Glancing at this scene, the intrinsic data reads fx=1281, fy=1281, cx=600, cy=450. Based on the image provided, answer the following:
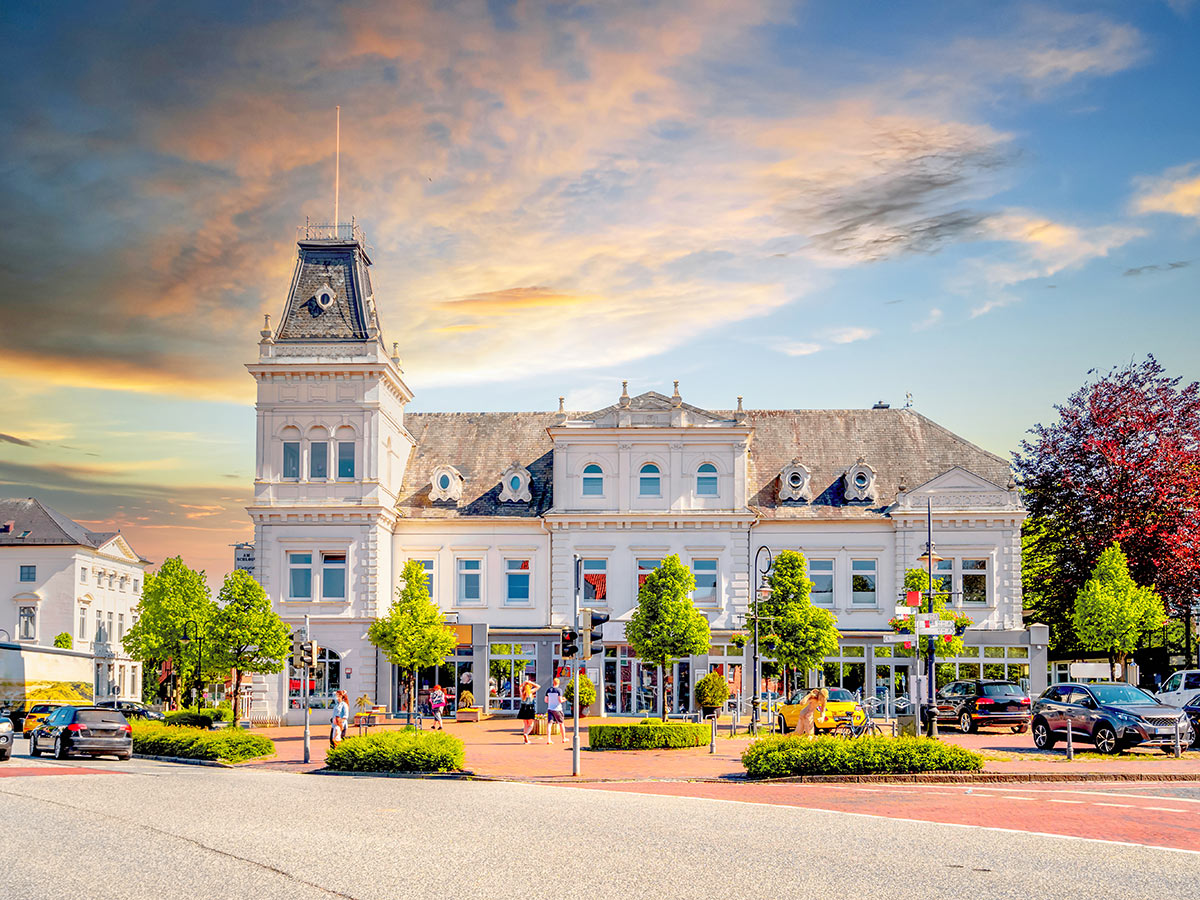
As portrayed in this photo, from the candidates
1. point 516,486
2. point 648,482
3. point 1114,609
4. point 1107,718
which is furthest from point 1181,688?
point 516,486

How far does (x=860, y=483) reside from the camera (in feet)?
169

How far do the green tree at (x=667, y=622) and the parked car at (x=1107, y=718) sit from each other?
45.7 ft

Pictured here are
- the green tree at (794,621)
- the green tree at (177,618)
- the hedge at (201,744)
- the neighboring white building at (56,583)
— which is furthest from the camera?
the neighboring white building at (56,583)

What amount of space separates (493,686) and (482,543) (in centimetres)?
569

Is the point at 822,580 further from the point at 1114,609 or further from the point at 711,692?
the point at 1114,609

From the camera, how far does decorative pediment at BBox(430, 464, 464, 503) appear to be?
→ 52438 millimetres

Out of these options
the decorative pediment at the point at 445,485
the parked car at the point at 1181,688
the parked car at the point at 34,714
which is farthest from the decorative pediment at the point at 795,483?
the parked car at the point at 34,714

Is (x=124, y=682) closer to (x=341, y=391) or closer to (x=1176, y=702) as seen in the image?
(x=341, y=391)

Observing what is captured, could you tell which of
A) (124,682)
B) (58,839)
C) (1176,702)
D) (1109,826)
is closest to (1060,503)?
(1176,702)

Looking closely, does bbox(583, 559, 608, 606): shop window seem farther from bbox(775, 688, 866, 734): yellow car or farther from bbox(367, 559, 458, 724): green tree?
bbox(775, 688, 866, 734): yellow car

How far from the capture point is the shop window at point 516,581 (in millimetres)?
51125

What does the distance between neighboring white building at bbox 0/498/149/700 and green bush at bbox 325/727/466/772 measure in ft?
186

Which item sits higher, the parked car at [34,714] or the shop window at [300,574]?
the shop window at [300,574]

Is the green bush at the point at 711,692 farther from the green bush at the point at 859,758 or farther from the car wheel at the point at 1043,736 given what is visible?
the green bush at the point at 859,758
